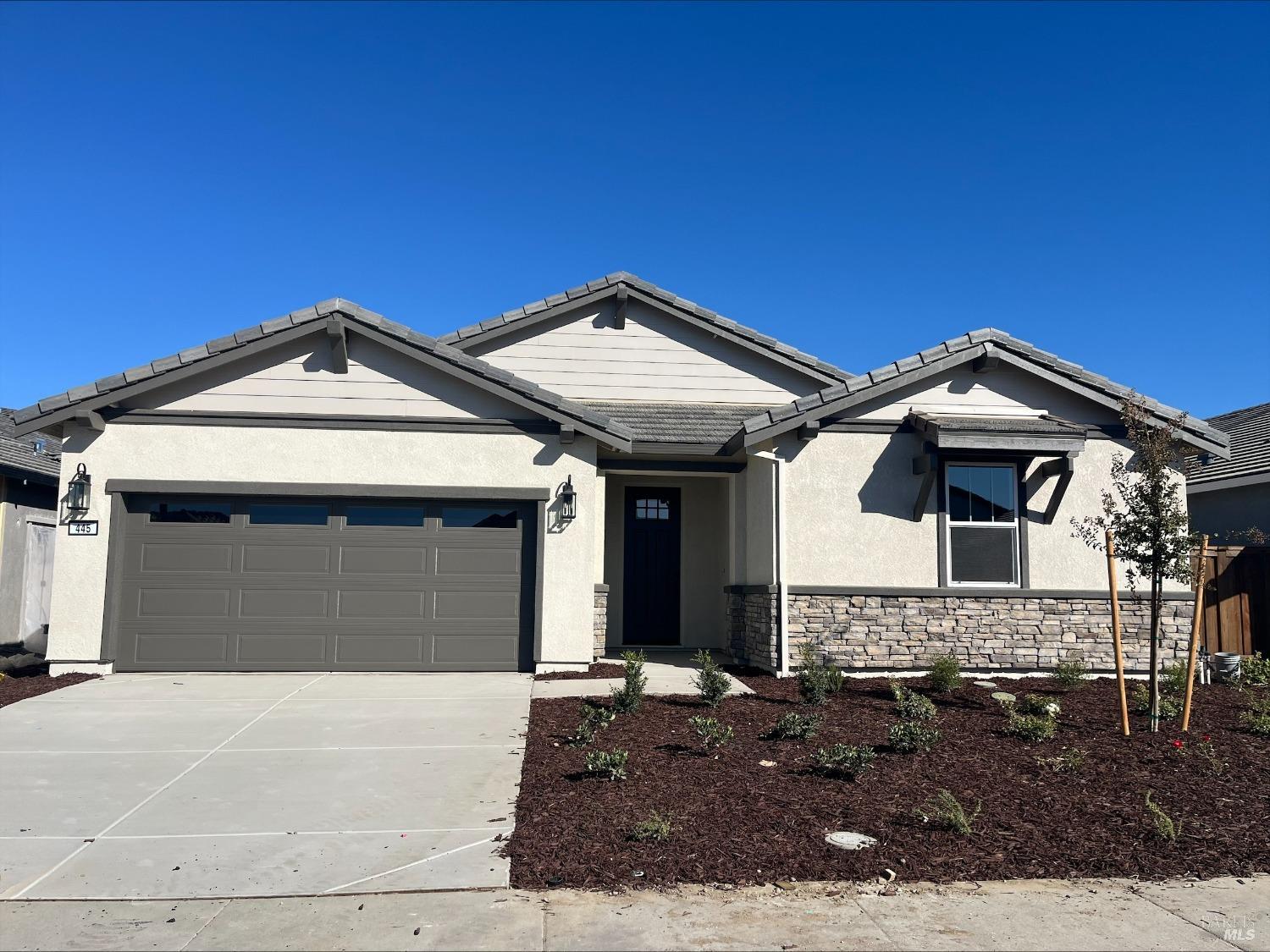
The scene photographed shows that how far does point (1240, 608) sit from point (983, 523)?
415 centimetres

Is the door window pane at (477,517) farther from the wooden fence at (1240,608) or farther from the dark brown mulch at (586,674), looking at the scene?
the wooden fence at (1240,608)

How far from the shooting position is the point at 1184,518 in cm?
777

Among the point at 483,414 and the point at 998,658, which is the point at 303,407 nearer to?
the point at 483,414

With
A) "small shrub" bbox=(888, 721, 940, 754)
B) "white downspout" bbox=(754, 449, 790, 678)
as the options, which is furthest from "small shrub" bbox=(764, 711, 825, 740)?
"white downspout" bbox=(754, 449, 790, 678)

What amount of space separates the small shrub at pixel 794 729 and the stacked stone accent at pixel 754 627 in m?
3.19

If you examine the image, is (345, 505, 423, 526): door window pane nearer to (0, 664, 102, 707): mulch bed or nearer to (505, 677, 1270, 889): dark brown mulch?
(0, 664, 102, 707): mulch bed


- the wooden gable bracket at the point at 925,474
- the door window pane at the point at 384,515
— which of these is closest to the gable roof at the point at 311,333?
the door window pane at the point at 384,515

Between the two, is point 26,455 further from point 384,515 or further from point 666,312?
point 666,312

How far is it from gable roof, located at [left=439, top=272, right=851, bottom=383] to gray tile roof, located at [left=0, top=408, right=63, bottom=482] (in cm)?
706

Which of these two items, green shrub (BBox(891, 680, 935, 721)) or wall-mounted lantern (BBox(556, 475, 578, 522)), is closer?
green shrub (BBox(891, 680, 935, 721))

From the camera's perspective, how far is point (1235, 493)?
16234 millimetres

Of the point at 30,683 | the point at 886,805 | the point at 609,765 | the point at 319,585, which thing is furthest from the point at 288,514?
the point at 886,805

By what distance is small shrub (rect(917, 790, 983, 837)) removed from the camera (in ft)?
18.3

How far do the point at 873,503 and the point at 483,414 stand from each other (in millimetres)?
5064
